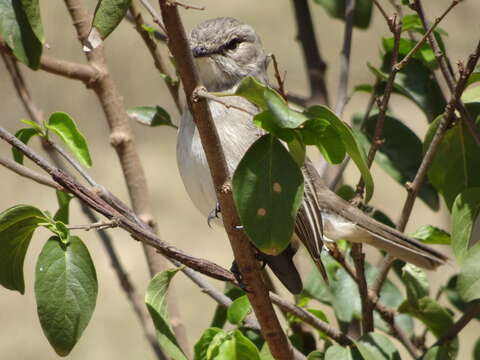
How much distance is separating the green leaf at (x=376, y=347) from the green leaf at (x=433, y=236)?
0.48 metres

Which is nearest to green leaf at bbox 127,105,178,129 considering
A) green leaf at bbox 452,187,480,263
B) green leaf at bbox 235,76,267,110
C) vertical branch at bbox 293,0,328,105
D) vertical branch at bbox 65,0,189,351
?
vertical branch at bbox 65,0,189,351

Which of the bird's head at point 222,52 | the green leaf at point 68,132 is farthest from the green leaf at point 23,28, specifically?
the bird's head at point 222,52

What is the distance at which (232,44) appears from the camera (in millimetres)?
3738

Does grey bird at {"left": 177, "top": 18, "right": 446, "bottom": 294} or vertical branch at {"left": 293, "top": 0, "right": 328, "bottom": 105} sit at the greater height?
vertical branch at {"left": 293, "top": 0, "right": 328, "bottom": 105}

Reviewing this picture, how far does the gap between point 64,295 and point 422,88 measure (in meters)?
1.54

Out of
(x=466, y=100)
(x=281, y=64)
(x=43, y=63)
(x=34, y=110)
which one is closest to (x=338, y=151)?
(x=466, y=100)

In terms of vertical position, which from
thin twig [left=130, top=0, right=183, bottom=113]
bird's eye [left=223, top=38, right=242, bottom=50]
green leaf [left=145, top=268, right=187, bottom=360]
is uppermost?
bird's eye [left=223, top=38, right=242, bottom=50]

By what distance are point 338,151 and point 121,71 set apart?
29.1 feet

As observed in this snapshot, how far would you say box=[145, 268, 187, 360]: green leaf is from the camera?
239 centimetres

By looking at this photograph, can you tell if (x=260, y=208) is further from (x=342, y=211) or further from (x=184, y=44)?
(x=342, y=211)

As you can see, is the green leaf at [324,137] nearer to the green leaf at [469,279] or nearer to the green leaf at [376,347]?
the green leaf at [469,279]

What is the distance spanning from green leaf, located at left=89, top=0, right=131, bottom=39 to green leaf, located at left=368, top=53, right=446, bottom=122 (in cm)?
125

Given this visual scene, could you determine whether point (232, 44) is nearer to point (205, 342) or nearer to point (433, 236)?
point (433, 236)

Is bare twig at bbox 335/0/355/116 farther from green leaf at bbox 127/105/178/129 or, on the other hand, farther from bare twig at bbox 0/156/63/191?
bare twig at bbox 0/156/63/191
